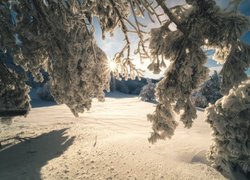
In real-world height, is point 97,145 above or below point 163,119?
below

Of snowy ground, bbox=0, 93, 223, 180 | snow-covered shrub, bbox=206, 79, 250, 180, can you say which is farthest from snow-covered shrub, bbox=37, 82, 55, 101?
snow-covered shrub, bbox=206, 79, 250, 180

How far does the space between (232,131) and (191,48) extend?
182 inches

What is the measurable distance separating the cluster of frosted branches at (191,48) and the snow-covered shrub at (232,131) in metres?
3.75

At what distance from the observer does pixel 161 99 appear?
405 cm

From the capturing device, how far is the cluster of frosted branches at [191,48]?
323 centimetres

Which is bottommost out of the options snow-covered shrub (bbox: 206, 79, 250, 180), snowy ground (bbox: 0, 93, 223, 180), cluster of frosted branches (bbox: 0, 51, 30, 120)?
snowy ground (bbox: 0, 93, 223, 180)

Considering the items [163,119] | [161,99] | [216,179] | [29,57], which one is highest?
[29,57]

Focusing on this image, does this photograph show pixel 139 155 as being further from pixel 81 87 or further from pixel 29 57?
pixel 29 57

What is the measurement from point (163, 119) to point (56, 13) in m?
3.14

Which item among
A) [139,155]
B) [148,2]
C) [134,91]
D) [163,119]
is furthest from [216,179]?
[134,91]

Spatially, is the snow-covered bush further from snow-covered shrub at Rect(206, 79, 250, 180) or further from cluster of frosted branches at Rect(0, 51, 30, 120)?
cluster of frosted branches at Rect(0, 51, 30, 120)

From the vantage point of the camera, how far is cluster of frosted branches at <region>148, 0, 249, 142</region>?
323 centimetres

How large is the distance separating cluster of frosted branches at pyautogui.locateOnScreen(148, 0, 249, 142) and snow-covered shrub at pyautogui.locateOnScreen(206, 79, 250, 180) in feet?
12.3

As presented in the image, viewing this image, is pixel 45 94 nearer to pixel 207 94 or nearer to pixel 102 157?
pixel 207 94
